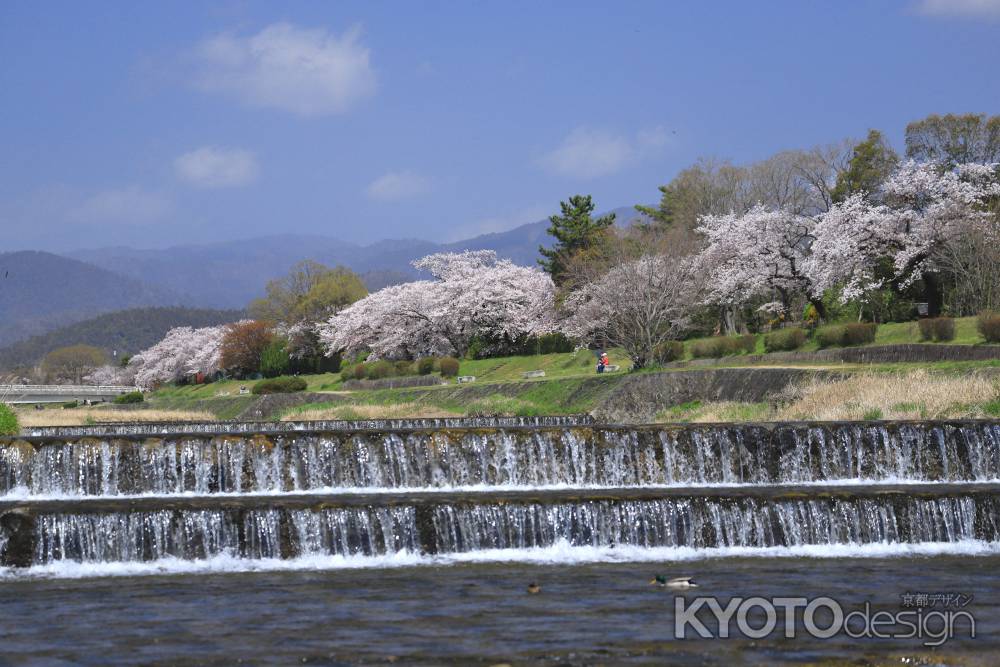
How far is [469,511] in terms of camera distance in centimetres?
1948

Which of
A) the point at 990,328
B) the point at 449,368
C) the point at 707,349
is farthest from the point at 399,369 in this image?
the point at 990,328

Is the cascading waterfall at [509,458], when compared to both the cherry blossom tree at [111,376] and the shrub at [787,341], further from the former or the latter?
the cherry blossom tree at [111,376]

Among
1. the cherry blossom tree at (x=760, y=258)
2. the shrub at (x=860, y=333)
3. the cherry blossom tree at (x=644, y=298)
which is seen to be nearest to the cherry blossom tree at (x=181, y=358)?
the cherry blossom tree at (x=760, y=258)

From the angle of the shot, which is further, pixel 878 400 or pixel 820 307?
pixel 820 307

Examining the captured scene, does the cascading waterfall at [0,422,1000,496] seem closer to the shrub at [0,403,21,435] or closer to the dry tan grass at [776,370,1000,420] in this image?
the dry tan grass at [776,370,1000,420]

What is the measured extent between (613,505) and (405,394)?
3921cm

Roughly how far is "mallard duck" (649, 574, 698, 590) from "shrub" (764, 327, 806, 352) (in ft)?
105

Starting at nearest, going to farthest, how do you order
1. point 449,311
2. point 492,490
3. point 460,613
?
point 460,613
point 492,490
point 449,311

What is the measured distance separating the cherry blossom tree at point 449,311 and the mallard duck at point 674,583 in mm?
54494

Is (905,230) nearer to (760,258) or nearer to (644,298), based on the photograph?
(760,258)

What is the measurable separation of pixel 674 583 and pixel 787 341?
106 feet

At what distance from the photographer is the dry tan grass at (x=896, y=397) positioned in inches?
1149

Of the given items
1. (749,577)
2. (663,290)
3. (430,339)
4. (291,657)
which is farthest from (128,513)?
(430,339)

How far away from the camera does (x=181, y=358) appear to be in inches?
4747
